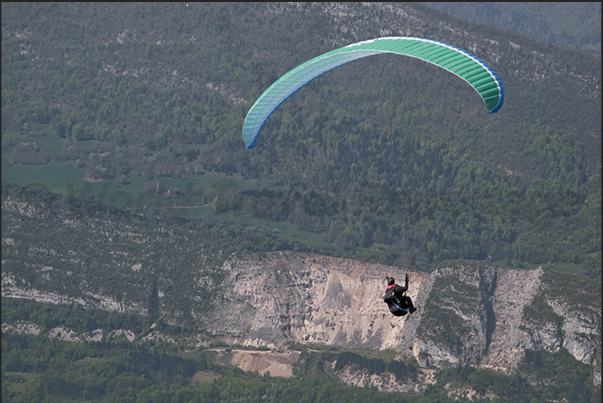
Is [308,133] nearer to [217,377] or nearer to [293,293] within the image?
[293,293]

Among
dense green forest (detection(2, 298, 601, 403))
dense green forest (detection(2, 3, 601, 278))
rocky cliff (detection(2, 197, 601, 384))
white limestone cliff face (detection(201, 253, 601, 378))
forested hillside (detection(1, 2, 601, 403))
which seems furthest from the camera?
dense green forest (detection(2, 3, 601, 278))

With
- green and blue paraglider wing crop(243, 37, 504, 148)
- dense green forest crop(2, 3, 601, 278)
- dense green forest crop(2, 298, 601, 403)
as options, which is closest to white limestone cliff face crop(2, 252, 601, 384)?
dense green forest crop(2, 298, 601, 403)

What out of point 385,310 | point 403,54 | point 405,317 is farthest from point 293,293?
point 403,54

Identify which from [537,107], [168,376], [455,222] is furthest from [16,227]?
[537,107]

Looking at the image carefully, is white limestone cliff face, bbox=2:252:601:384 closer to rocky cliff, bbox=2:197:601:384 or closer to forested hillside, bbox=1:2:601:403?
rocky cliff, bbox=2:197:601:384

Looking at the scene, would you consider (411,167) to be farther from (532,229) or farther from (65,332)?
(65,332)
